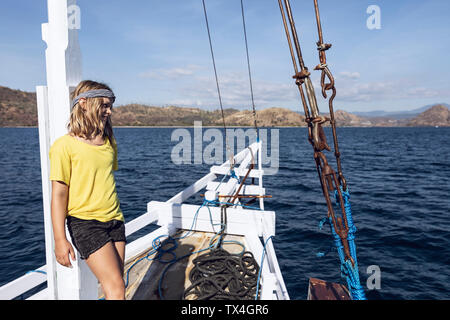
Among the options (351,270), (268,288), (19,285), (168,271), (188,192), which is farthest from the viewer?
(188,192)

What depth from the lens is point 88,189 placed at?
82.4 inches

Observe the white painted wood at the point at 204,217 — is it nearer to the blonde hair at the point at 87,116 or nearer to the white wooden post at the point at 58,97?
the white wooden post at the point at 58,97

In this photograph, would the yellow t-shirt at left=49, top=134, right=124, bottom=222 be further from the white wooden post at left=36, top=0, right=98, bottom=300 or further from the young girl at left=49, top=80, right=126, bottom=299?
the white wooden post at left=36, top=0, right=98, bottom=300

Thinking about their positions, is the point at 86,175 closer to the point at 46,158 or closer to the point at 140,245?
the point at 46,158

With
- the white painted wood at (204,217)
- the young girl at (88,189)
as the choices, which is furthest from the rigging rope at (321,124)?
the white painted wood at (204,217)

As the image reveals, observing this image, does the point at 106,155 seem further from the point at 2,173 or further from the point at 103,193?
the point at 2,173

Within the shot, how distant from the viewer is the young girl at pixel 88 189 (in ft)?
6.41

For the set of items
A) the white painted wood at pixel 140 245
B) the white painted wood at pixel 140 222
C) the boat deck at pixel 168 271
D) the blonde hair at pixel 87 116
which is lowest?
the boat deck at pixel 168 271

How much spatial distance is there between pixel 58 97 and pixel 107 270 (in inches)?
51.9

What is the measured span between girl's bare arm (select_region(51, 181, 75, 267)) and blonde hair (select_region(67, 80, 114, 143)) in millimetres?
390

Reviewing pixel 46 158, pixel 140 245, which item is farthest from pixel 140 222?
pixel 46 158

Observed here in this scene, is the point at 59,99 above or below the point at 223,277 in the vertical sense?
above
